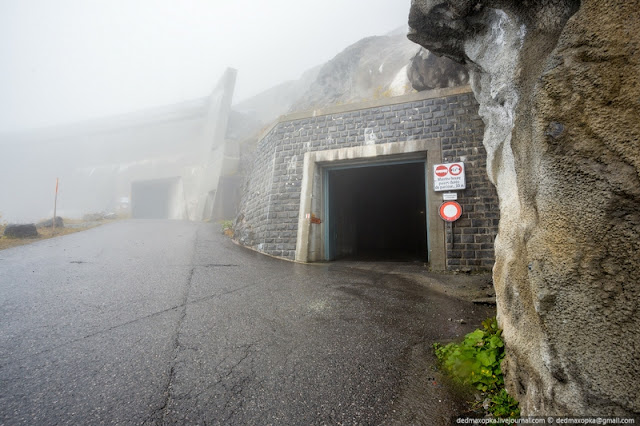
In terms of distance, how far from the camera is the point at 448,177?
25.6ft

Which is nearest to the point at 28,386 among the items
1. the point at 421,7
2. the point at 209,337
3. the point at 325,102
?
the point at 209,337

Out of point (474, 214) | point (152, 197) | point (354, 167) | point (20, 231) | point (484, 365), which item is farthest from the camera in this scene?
point (152, 197)

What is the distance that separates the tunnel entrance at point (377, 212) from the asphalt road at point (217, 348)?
5.18 m

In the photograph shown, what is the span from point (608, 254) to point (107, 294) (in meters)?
5.90

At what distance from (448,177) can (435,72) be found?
350 cm

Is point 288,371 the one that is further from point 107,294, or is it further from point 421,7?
point 421,7

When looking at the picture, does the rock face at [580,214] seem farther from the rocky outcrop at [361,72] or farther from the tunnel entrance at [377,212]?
the rocky outcrop at [361,72]

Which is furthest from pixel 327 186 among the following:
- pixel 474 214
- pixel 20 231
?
pixel 20 231

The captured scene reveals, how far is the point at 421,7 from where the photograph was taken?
3631mm

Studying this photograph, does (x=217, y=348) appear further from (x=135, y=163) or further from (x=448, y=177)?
(x=135, y=163)

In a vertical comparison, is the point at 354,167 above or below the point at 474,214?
above
